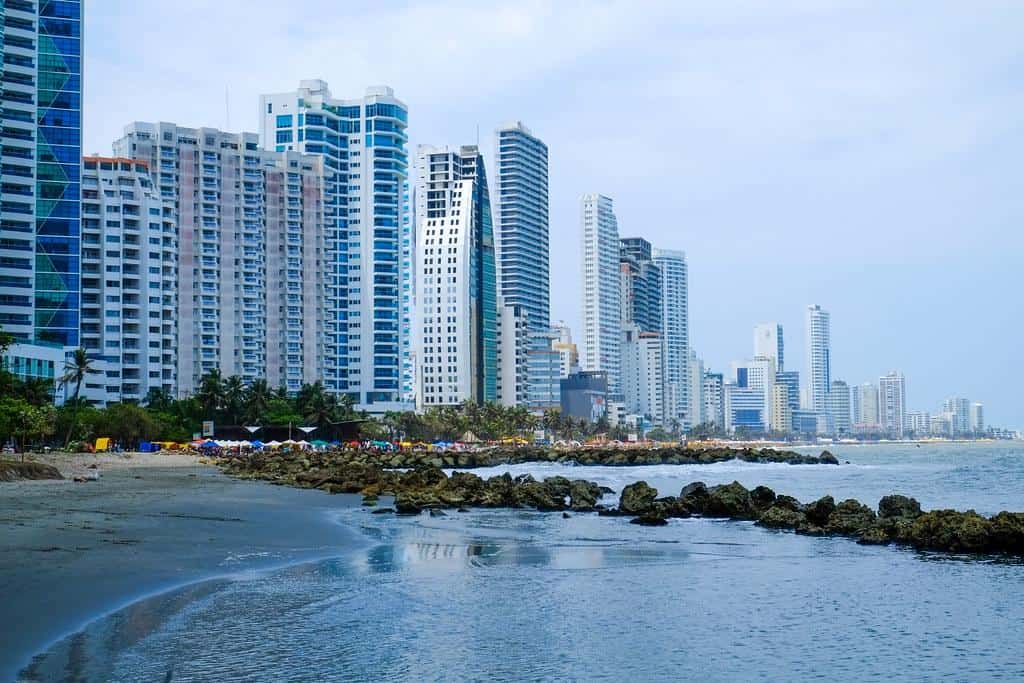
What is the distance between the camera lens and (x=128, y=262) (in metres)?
130

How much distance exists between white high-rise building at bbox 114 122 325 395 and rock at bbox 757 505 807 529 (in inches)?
4940

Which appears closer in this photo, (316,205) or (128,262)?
(128,262)

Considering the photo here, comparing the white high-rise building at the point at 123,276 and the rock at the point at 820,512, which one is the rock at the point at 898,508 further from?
the white high-rise building at the point at 123,276

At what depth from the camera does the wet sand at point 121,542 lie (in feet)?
50.4

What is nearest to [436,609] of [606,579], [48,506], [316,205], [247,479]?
[606,579]

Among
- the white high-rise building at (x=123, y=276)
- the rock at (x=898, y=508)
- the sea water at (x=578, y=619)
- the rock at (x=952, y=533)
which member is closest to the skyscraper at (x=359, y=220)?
the white high-rise building at (x=123, y=276)

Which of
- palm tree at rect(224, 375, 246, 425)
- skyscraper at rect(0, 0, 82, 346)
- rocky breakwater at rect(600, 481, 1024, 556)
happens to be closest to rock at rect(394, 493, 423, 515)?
rocky breakwater at rect(600, 481, 1024, 556)

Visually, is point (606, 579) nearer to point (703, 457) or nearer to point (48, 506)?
point (48, 506)

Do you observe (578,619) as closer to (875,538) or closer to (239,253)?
(875,538)

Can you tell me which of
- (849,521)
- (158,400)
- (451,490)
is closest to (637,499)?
(849,521)

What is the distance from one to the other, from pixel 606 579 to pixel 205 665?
10.2m

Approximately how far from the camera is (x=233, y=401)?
125188 millimetres

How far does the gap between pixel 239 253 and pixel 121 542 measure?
137 m

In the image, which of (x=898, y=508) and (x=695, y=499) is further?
(x=695, y=499)
